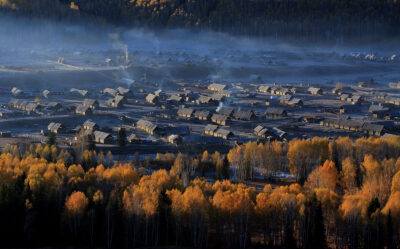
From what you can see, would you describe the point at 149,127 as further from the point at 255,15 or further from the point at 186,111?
the point at 255,15

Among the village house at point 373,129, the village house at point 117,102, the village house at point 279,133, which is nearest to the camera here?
the village house at point 279,133

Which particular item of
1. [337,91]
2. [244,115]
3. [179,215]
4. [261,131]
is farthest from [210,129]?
[337,91]

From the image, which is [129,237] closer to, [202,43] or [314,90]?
[314,90]

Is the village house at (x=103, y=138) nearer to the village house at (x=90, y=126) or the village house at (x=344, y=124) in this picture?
the village house at (x=90, y=126)

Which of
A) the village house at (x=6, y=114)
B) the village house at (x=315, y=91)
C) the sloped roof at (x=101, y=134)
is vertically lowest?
the village house at (x=6, y=114)

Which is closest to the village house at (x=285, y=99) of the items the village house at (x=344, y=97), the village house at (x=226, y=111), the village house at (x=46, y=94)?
the village house at (x=344, y=97)

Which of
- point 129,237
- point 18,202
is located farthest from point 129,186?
point 18,202

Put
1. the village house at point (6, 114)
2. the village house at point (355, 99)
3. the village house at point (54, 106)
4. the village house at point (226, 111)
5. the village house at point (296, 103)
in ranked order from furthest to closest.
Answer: the village house at point (355, 99)
the village house at point (296, 103)
the village house at point (54, 106)
the village house at point (226, 111)
the village house at point (6, 114)

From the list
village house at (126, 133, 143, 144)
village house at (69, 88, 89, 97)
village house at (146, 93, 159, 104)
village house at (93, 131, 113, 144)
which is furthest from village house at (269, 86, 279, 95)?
village house at (93, 131, 113, 144)
